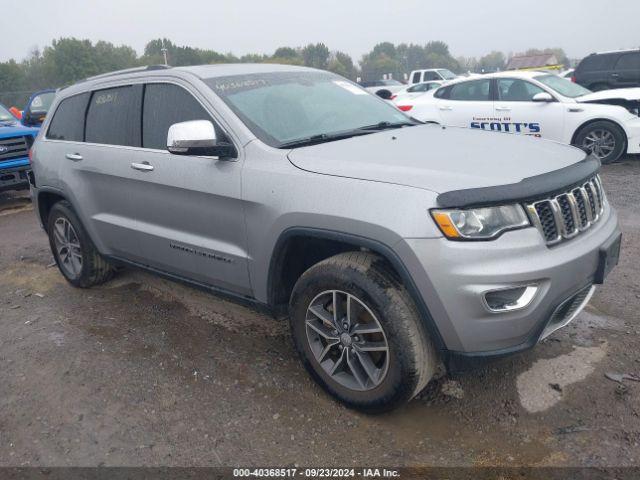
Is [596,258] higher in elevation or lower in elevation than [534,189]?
lower

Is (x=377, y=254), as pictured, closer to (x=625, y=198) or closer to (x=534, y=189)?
(x=534, y=189)

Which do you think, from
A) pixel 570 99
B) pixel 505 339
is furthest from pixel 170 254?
pixel 570 99

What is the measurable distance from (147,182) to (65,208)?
1372mm

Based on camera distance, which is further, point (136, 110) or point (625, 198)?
point (625, 198)

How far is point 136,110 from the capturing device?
12.7 ft

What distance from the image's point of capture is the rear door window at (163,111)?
11.4 ft

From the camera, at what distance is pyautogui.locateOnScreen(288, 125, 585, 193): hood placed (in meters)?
2.50

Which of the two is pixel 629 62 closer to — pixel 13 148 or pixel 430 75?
pixel 13 148

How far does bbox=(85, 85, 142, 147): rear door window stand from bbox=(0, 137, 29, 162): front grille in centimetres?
511

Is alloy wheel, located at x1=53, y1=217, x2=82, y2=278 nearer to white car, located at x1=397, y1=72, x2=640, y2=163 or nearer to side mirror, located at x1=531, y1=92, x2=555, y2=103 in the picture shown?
white car, located at x1=397, y1=72, x2=640, y2=163

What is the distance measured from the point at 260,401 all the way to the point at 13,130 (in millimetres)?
7643

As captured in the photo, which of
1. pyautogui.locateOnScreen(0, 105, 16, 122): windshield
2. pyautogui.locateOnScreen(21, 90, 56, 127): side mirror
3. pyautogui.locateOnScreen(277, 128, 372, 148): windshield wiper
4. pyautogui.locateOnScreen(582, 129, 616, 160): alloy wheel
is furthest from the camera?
pyautogui.locateOnScreen(21, 90, 56, 127): side mirror

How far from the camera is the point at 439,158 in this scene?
2.76 m

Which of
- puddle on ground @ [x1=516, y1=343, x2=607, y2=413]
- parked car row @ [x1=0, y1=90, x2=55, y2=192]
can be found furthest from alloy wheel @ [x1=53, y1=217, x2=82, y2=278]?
parked car row @ [x1=0, y1=90, x2=55, y2=192]
